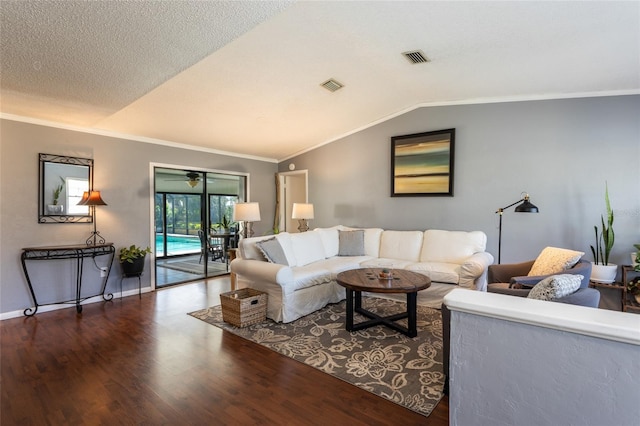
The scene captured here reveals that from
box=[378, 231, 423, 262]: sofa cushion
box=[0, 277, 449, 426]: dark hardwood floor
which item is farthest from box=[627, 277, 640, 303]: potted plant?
box=[0, 277, 449, 426]: dark hardwood floor

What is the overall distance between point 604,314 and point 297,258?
3.47m

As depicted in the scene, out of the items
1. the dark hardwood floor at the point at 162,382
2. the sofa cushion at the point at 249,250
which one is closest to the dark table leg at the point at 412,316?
the dark hardwood floor at the point at 162,382

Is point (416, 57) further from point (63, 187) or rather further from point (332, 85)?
point (63, 187)

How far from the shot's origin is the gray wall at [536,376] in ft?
3.39

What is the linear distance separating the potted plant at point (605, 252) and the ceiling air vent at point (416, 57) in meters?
2.81

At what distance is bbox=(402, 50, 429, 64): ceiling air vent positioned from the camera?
3214mm

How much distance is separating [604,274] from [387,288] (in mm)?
2809

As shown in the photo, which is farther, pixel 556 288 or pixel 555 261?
pixel 555 261

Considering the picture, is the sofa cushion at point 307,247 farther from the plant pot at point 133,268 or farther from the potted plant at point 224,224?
the plant pot at point 133,268

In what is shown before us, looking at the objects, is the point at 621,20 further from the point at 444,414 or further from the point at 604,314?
the point at 444,414

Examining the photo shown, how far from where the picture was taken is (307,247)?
454 cm

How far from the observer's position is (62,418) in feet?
6.31

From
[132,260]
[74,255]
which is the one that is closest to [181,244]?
[132,260]

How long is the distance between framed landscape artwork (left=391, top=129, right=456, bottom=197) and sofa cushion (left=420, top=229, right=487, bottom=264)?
704mm
